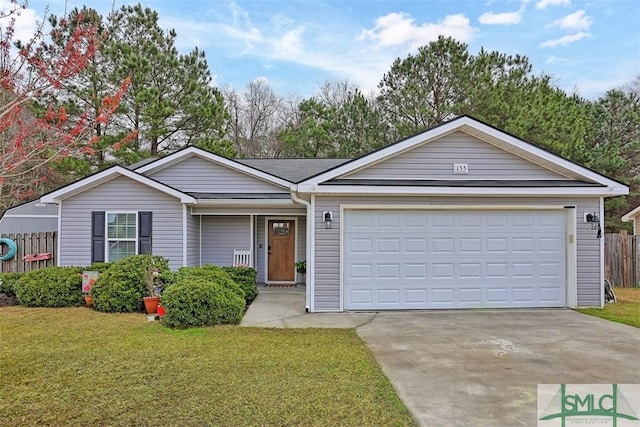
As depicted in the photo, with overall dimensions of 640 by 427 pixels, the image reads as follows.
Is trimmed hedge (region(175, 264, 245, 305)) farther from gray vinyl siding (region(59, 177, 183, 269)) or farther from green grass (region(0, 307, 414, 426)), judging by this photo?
gray vinyl siding (region(59, 177, 183, 269))

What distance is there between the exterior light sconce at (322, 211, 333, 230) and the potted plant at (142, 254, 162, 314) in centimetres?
361

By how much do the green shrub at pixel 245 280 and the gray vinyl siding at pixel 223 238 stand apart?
232 centimetres

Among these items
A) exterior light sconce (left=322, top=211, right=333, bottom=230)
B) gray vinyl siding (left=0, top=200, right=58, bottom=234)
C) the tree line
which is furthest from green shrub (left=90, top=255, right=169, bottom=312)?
gray vinyl siding (left=0, top=200, right=58, bottom=234)

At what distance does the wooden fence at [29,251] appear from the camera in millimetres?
11398

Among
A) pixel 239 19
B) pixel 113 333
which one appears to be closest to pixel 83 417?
pixel 113 333

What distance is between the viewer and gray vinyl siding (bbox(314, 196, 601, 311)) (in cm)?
837

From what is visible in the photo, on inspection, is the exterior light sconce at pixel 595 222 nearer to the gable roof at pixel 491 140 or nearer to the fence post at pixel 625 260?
the gable roof at pixel 491 140

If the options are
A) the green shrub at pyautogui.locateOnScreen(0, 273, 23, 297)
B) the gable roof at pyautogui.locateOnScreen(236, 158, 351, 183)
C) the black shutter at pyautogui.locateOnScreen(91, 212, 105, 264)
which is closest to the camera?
the green shrub at pyautogui.locateOnScreen(0, 273, 23, 297)

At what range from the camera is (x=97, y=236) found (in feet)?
35.6

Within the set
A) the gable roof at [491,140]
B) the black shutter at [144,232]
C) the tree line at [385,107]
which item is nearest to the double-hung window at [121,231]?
the black shutter at [144,232]

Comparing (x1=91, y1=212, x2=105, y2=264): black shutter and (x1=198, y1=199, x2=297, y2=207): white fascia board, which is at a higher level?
(x1=198, y1=199, x2=297, y2=207): white fascia board

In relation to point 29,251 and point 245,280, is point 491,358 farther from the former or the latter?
point 29,251

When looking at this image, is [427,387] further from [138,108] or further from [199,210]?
[138,108]

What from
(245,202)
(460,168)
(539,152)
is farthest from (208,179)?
(539,152)
